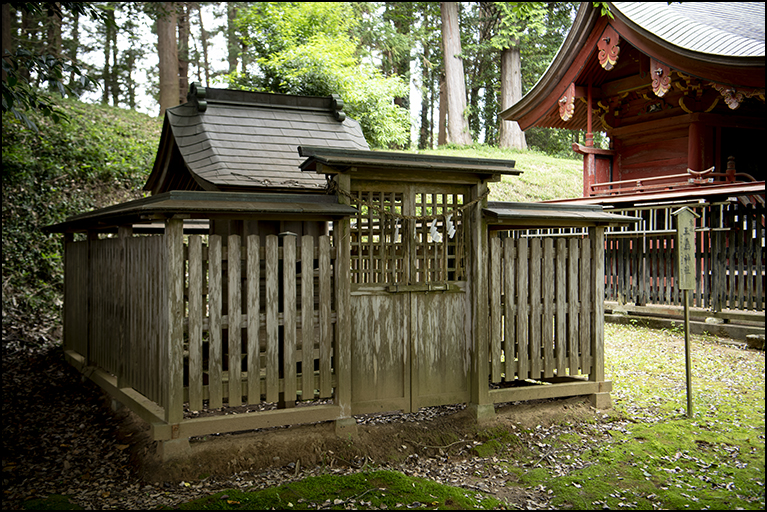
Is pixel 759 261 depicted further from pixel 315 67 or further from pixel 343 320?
pixel 315 67

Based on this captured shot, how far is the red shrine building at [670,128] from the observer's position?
10.4 meters

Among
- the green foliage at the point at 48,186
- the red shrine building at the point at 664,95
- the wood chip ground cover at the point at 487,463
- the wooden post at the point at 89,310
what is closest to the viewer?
the wood chip ground cover at the point at 487,463

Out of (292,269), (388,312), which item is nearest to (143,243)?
(292,269)

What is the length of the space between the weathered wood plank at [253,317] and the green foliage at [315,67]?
11.3 m

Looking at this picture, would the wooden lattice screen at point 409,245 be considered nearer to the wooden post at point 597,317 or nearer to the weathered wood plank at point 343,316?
the weathered wood plank at point 343,316

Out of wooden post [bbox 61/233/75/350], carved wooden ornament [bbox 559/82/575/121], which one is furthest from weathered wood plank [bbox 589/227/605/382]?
carved wooden ornament [bbox 559/82/575/121]

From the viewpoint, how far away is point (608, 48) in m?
12.6

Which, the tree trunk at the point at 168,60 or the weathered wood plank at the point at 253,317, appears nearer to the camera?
the weathered wood plank at the point at 253,317

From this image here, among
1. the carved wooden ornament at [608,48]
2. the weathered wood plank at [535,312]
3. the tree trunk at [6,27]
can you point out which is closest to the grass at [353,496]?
the weathered wood plank at [535,312]

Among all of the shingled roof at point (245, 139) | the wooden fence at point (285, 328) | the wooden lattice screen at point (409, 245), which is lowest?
the wooden fence at point (285, 328)

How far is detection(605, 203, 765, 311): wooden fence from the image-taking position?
10.3 metres

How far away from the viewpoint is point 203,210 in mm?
4715

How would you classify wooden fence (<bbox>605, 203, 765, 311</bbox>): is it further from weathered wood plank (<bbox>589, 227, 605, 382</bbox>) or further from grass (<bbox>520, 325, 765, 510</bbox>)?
weathered wood plank (<bbox>589, 227, 605, 382</bbox>)

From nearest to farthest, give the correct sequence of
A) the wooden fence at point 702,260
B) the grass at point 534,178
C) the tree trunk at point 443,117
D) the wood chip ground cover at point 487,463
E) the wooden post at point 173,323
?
the wood chip ground cover at point 487,463 < the wooden post at point 173,323 < the wooden fence at point 702,260 < the grass at point 534,178 < the tree trunk at point 443,117
